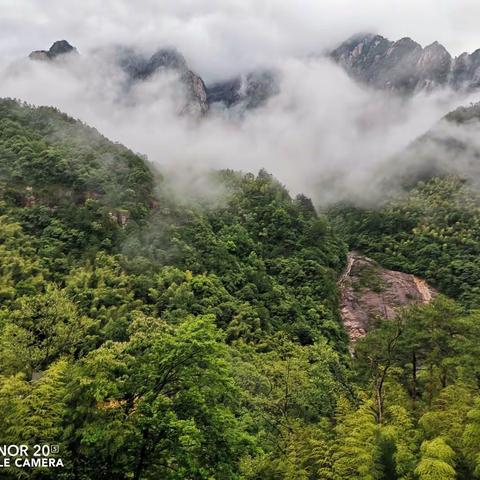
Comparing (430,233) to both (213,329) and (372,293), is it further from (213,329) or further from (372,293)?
(213,329)

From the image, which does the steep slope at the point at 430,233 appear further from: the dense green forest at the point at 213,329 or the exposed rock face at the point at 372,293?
the exposed rock face at the point at 372,293

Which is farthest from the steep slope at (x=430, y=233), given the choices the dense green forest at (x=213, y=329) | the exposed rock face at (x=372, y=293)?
the exposed rock face at (x=372, y=293)

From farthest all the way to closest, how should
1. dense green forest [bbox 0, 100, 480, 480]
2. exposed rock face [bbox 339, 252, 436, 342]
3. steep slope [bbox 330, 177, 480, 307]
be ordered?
steep slope [bbox 330, 177, 480, 307] → exposed rock face [bbox 339, 252, 436, 342] → dense green forest [bbox 0, 100, 480, 480]

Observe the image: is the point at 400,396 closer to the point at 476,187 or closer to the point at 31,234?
the point at 31,234

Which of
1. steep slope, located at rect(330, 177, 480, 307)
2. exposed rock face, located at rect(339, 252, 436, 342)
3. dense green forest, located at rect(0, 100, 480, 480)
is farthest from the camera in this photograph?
steep slope, located at rect(330, 177, 480, 307)

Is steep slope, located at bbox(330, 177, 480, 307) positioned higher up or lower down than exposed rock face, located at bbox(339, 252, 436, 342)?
higher up

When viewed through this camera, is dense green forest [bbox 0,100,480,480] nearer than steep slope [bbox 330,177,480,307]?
Yes

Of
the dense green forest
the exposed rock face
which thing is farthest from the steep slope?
the exposed rock face

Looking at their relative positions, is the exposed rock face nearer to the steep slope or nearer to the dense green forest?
the dense green forest
